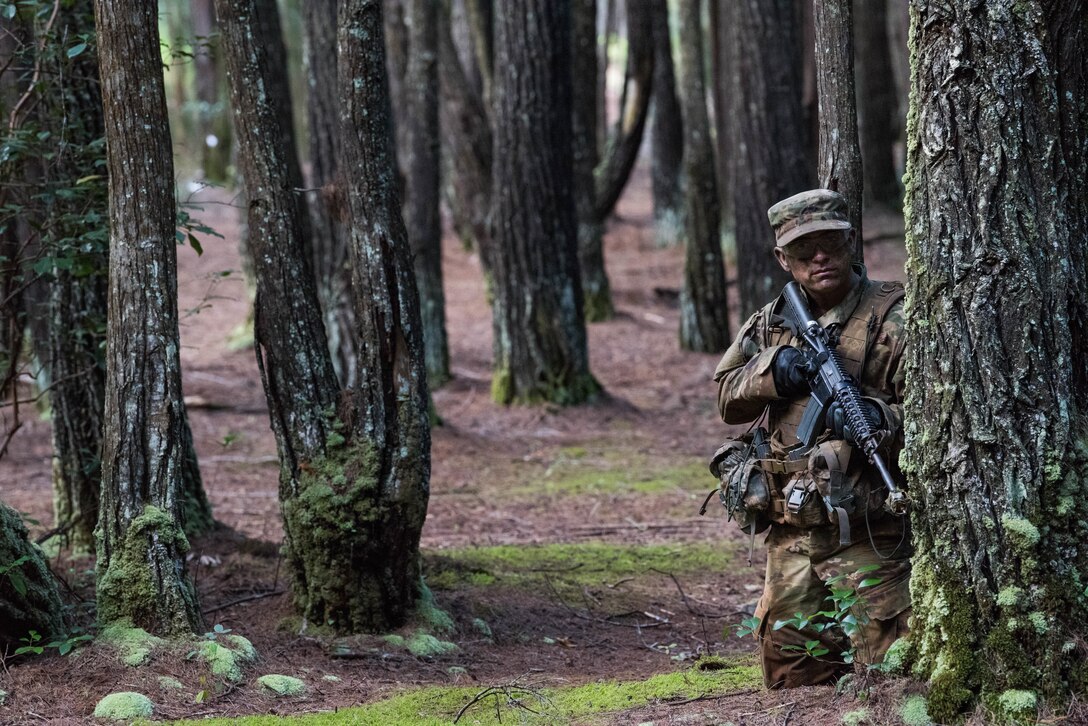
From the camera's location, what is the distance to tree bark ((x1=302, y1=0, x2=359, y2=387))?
33.2ft

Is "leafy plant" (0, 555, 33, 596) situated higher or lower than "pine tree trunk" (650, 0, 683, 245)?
lower

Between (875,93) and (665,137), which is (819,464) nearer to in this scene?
(875,93)

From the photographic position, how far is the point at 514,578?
23.0 feet

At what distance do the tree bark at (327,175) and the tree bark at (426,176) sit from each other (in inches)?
89.9

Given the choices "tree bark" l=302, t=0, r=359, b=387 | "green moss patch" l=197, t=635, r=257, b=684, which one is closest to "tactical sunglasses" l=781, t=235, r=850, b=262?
"green moss patch" l=197, t=635, r=257, b=684

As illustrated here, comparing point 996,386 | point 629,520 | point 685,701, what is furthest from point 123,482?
point 629,520

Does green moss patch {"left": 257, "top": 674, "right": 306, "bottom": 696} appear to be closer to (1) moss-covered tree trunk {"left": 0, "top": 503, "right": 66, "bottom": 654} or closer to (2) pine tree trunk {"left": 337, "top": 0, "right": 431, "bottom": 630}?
(2) pine tree trunk {"left": 337, "top": 0, "right": 431, "bottom": 630}

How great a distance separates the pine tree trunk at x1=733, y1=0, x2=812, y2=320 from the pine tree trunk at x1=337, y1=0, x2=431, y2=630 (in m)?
6.90

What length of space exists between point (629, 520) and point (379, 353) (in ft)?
11.8

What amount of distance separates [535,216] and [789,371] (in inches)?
300

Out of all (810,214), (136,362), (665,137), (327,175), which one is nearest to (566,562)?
(136,362)

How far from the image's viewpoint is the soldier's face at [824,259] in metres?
4.59

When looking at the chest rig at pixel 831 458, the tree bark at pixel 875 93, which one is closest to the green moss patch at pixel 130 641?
the chest rig at pixel 831 458

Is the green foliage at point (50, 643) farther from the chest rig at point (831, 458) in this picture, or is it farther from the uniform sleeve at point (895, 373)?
the uniform sleeve at point (895, 373)
